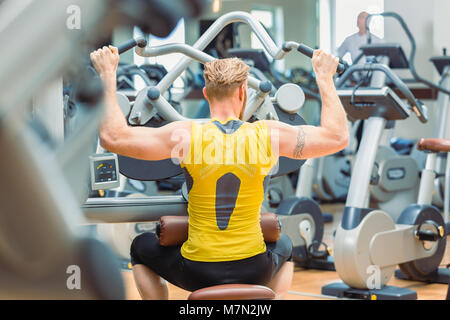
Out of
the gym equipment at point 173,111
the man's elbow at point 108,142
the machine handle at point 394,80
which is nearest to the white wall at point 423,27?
the machine handle at point 394,80

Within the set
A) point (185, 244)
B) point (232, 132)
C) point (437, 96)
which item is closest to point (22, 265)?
point (232, 132)

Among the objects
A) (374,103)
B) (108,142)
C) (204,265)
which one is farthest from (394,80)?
(108,142)

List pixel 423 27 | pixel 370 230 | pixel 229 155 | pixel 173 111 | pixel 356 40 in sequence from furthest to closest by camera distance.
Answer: pixel 423 27, pixel 356 40, pixel 370 230, pixel 173 111, pixel 229 155

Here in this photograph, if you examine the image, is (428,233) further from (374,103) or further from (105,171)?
(105,171)

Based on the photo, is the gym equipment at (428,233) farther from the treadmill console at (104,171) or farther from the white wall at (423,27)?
the treadmill console at (104,171)

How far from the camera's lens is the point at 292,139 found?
153cm

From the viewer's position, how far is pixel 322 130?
1522 millimetres

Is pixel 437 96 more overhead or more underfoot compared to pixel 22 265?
more overhead

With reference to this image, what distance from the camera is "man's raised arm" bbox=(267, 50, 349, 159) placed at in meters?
1.49

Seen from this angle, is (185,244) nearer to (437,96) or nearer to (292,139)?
(292,139)

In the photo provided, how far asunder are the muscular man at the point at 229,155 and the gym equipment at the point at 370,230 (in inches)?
59.5

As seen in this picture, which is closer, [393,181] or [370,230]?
[370,230]

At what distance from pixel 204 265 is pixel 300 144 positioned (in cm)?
40

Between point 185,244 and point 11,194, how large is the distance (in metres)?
1.20
